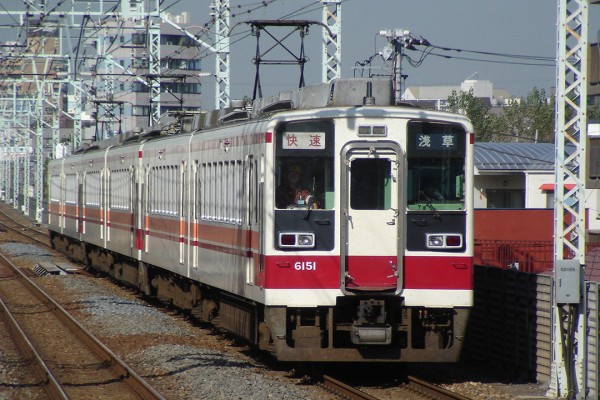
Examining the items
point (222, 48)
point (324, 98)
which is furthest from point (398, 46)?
point (324, 98)

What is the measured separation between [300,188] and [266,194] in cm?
34

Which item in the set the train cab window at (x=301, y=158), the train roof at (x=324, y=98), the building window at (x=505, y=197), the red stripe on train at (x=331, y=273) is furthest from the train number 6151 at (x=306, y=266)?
the building window at (x=505, y=197)

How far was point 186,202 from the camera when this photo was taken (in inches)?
606

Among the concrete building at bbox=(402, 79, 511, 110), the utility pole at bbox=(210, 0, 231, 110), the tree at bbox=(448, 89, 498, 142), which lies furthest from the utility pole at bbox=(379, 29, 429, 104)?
the concrete building at bbox=(402, 79, 511, 110)

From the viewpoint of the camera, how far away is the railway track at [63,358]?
Answer: 11047 millimetres

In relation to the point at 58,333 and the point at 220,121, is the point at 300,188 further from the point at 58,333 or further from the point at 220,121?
the point at 58,333

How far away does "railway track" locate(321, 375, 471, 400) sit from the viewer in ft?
32.8

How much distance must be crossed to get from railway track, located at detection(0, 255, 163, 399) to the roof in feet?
44.8

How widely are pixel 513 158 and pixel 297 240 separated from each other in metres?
20.9

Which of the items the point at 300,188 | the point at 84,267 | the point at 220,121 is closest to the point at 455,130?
the point at 300,188

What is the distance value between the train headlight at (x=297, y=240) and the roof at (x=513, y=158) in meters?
18.6

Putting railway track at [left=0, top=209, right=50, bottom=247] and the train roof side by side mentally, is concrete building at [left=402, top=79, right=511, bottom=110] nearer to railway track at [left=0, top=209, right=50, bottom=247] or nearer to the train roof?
railway track at [left=0, top=209, right=50, bottom=247]

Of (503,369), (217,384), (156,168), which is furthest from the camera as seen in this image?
(156,168)

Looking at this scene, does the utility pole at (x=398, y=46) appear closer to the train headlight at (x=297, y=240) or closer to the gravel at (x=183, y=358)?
the gravel at (x=183, y=358)
